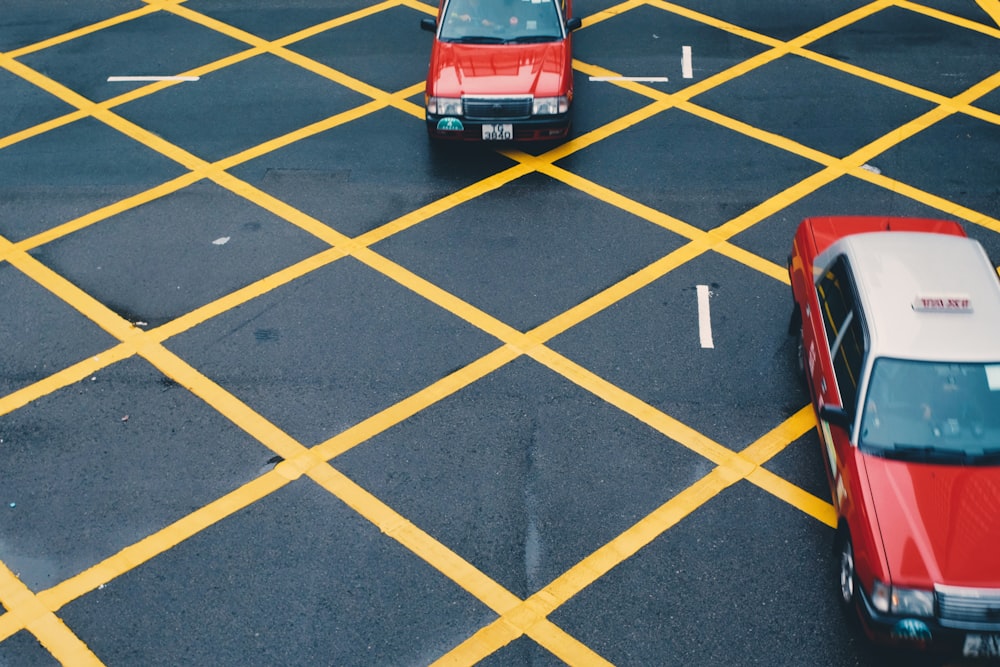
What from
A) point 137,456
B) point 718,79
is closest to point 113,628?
point 137,456

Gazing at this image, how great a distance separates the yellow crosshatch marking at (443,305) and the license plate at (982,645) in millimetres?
1810

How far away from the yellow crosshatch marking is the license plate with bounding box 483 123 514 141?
1.34 feet

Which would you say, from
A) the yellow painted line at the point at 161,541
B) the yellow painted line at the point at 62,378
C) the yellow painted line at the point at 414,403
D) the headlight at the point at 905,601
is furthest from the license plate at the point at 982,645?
the yellow painted line at the point at 62,378

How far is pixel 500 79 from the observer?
12.2 meters

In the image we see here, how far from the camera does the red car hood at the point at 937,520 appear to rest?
6.38m

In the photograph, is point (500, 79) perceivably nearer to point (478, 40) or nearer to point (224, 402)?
point (478, 40)

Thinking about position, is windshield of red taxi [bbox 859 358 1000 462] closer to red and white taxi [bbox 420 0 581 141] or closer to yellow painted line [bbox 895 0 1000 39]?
red and white taxi [bbox 420 0 581 141]

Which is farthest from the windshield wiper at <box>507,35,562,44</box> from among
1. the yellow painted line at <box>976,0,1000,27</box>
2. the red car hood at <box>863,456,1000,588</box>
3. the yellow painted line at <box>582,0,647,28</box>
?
the red car hood at <box>863,456,1000,588</box>

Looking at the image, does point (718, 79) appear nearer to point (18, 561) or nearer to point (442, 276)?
point (442, 276)

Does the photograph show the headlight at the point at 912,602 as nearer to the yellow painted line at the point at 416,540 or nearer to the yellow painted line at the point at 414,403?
the yellow painted line at the point at 416,540

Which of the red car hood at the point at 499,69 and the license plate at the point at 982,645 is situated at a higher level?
the red car hood at the point at 499,69

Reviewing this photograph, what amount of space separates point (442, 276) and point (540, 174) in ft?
7.68

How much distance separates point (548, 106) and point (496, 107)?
58 cm

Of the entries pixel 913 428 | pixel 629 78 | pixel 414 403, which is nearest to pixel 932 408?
pixel 913 428
